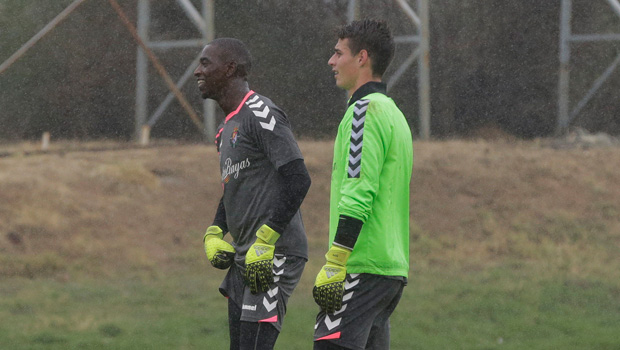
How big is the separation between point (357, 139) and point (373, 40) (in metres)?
0.47

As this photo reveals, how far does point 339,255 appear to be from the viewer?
3.53 meters

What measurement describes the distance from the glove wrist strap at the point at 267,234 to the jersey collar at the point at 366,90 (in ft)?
2.32

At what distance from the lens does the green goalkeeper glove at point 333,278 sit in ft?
11.6

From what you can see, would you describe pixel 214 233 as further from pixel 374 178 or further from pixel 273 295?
pixel 374 178

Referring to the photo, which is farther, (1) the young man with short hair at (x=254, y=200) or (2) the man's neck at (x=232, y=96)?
(2) the man's neck at (x=232, y=96)

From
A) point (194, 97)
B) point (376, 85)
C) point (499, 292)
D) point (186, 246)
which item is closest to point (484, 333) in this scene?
point (499, 292)

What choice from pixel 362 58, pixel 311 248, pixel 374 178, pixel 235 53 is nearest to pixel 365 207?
pixel 374 178

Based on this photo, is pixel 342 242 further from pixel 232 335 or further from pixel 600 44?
pixel 600 44

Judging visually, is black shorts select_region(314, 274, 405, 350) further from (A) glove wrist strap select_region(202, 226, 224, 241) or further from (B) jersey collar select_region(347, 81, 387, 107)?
(A) glove wrist strap select_region(202, 226, 224, 241)

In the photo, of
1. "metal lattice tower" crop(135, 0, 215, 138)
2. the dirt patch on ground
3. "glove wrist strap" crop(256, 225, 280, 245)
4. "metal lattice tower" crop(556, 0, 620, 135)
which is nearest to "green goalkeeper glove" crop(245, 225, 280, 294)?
"glove wrist strap" crop(256, 225, 280, 245)

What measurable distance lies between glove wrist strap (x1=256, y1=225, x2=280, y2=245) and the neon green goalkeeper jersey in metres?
0.41

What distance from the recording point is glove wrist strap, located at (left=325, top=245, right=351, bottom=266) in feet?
11.6

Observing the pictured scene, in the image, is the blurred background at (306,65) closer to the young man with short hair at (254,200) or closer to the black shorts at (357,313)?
the young man with short hair at (254,200)

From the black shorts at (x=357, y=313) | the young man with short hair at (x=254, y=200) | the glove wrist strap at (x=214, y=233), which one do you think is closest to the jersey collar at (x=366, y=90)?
the young man with short hair at (x=254, y=200)
